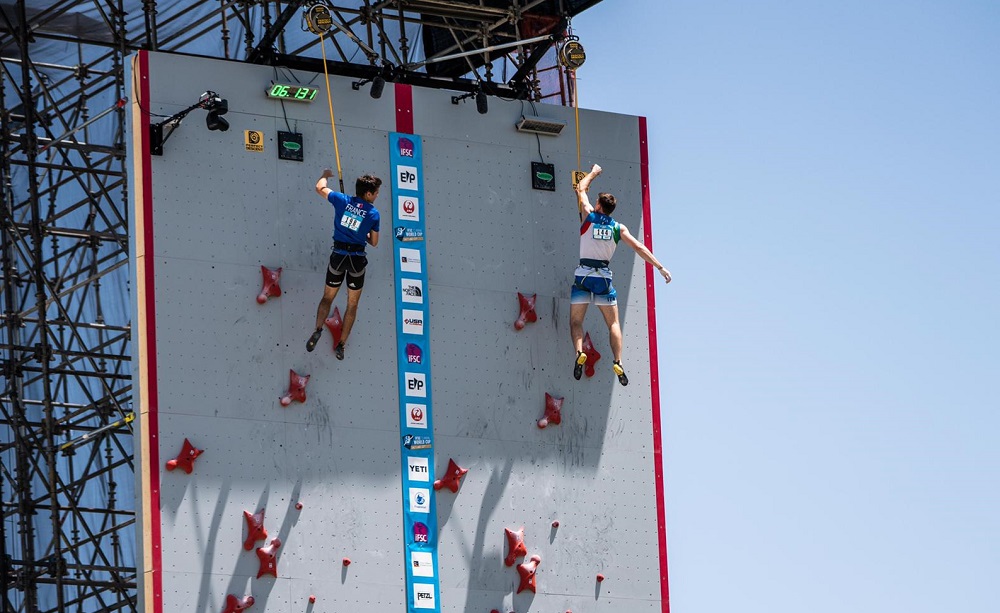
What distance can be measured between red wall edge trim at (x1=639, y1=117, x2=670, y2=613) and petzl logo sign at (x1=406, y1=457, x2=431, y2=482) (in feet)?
7.68

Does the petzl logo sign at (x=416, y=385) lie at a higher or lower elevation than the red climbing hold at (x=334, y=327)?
lower

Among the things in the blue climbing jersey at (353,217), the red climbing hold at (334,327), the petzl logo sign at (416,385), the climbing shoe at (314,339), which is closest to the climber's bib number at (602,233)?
the petzl logo sign at (416,385)

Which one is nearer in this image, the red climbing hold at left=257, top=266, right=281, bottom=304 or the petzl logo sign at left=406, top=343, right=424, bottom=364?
the red climbing hold at left=257, top=266, right=281, bottom=304

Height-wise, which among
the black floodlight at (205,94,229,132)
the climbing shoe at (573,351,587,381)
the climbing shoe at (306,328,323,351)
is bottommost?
the climbing shoe at (573,351,587,381)

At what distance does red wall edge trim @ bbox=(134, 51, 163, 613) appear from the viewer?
1466 cm

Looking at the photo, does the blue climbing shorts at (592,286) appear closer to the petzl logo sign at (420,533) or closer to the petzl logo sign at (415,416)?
the petzl logo sign at (415,416)

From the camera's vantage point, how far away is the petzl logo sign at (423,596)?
15.6m

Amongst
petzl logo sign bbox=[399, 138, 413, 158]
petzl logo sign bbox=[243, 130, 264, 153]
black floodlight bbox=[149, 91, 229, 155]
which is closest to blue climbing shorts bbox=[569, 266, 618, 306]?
petzl logo sign bbox=[399, 138, 413, 158]

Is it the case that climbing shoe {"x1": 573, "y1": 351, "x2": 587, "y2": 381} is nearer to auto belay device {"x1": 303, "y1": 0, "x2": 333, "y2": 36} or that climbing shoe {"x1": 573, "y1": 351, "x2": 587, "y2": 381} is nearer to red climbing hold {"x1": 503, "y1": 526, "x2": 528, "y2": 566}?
red climbing hold {"x1": 503, "y1": 526, "x2": 528, "y2": 566}

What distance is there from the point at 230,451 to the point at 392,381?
5.31 ft

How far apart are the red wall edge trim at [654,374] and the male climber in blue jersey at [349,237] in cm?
313

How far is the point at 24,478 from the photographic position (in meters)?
20.6

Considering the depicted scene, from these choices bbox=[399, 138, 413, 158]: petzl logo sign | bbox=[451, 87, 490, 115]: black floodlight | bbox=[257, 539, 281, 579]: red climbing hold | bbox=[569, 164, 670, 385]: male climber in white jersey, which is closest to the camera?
bbox=[257, 539, 281, 579]: red climbing hold

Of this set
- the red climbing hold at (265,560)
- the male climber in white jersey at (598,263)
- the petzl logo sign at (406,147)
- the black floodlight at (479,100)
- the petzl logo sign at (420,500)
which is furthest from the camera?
the black floodlight at (479,100)
